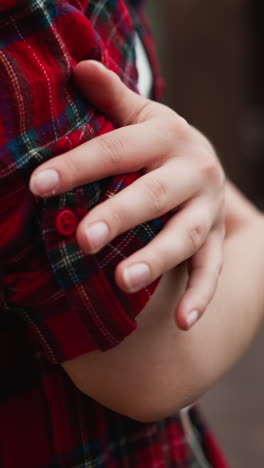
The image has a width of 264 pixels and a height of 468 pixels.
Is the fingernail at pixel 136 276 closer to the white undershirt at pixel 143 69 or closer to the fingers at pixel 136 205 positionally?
the fingers at pixel 136 205

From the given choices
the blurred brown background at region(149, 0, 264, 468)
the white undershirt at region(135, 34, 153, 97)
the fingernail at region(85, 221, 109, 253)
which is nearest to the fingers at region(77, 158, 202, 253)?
the fingernail at region(85, 221, 109, 253)

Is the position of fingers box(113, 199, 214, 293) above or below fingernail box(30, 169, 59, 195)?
below

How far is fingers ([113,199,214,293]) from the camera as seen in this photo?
1.19 feet

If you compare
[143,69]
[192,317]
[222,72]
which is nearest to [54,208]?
[192,317]

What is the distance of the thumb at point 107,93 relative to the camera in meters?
0.41

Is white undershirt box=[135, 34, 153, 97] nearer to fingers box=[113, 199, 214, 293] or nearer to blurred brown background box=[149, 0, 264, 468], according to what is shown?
fingers box=[113, 199, 214, 293]

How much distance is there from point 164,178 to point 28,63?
0.36 ft

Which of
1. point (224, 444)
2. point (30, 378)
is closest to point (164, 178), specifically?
point (30, 378)

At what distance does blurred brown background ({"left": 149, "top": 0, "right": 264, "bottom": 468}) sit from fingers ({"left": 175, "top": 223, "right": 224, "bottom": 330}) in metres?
2.67

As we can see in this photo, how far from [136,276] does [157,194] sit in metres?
0.07

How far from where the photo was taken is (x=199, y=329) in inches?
18.5

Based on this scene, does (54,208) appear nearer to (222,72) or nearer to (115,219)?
(115,219)

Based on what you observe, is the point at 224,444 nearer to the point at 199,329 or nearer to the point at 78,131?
the point at 199,329

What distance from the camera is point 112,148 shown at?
0.40m
